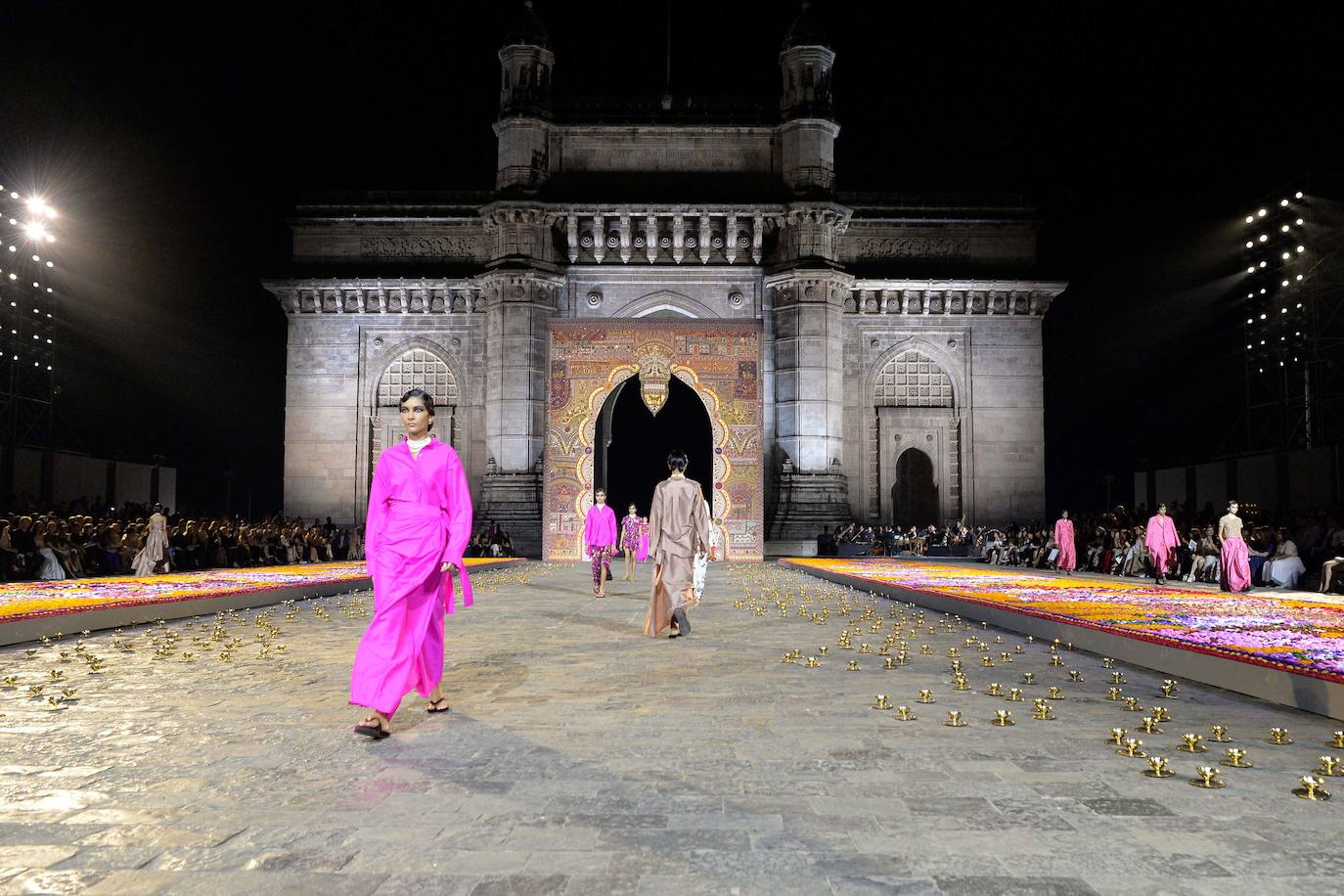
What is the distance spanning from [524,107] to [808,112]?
877cm

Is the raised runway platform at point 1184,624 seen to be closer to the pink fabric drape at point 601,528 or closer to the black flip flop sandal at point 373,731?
the pink fabric drape at point 601,528

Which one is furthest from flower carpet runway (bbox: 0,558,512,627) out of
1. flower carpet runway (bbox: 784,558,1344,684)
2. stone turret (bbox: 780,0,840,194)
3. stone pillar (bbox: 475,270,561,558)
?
stone turret (bbox: 780,0,840,194)

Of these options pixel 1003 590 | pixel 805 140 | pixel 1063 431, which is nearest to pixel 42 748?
pixel 1003 590

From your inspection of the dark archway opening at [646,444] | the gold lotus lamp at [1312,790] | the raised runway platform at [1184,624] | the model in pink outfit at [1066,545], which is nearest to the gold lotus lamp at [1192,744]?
the gold lotus lamp at [1312,790]

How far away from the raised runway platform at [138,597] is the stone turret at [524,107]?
16110mm

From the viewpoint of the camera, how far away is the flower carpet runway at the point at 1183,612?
24.2 feet

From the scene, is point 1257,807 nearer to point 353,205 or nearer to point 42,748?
point 42,748

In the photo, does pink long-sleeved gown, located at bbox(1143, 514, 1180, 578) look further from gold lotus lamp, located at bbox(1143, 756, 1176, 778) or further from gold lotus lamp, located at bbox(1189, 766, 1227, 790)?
gold lotus lamp, located at bbox(1189, 766, 1227, 790)

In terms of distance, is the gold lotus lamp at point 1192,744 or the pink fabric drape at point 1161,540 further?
the pink fabric drape at point 1161,540

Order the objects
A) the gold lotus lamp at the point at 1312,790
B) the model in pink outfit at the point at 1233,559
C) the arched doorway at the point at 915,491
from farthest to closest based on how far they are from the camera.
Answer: the arched doorway at the point at 915,491 < the model in pink outfit at the point at 1233,559 < the gold lotus lamp at the point at 1312,790

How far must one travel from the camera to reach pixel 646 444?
34719 mm

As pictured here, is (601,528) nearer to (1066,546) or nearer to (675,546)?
(675,546)

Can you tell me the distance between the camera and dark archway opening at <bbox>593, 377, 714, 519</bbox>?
34219 millimetres

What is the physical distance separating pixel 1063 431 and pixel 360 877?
3439 cm
